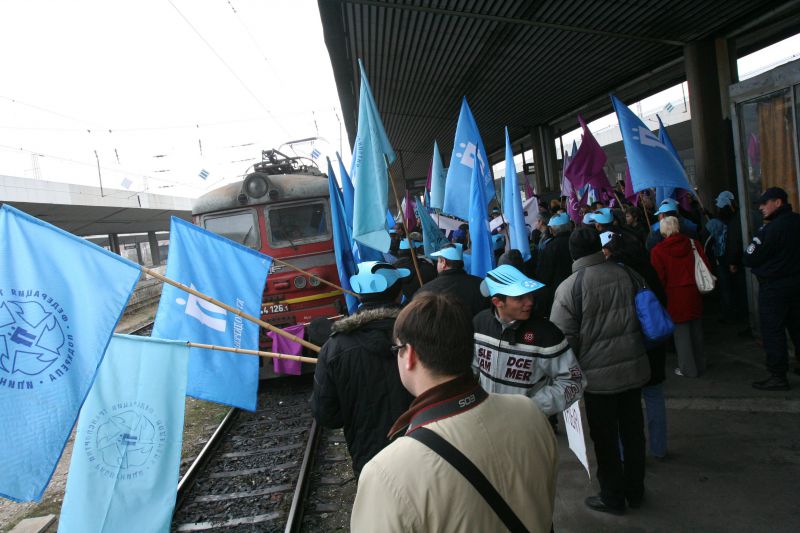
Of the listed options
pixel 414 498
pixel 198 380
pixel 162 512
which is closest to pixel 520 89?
pixel 198 380

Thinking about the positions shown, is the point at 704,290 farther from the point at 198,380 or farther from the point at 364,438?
the point at 198,380

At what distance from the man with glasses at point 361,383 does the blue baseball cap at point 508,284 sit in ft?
1.80

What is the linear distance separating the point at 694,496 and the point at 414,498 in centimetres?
330

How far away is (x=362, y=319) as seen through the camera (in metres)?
2.64

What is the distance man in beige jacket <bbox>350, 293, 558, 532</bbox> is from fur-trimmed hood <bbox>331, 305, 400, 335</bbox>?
44.2 inches

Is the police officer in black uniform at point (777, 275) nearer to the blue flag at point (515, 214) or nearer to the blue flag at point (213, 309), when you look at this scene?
the blue flag at point (515, 214)

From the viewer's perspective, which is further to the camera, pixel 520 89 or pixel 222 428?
pixel 520 89

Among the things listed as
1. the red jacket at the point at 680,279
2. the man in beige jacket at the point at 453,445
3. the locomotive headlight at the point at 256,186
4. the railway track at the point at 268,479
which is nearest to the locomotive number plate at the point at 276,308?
the railway track at the point at 268,479

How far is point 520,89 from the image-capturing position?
11680 mm

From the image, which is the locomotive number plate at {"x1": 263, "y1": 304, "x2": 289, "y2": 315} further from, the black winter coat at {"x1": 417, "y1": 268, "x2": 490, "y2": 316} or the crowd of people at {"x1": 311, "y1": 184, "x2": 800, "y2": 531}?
the black winter coat at {"x1": 417, "y1": 268, "x2": 490, "y2": 316}

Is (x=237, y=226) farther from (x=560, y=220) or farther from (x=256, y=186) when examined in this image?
(x=560, y=220)

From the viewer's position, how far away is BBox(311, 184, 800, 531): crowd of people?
1.21 meters

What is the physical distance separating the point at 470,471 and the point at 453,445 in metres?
0.07

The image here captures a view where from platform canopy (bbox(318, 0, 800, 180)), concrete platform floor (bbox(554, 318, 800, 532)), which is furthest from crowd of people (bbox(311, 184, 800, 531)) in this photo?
platform canopy (bbox(318, 0, 800, 180))
